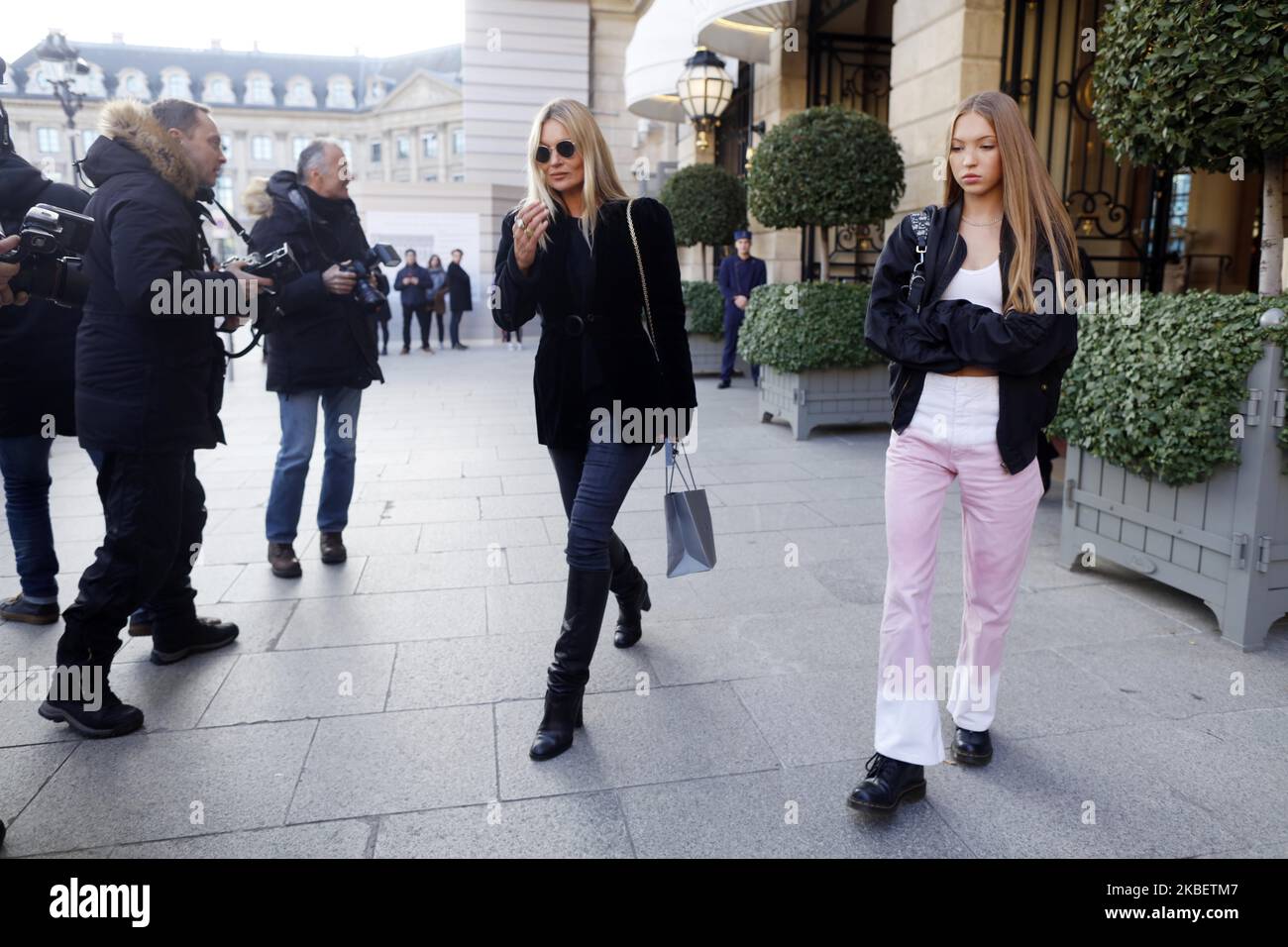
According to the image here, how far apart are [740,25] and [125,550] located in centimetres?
1076

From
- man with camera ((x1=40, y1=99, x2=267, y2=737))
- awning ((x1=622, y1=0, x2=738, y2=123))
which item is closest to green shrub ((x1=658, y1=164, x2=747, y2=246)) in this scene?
awning ((x1=622, y1=0, x2=738, y2=123))

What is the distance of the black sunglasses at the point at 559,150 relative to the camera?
2992mm

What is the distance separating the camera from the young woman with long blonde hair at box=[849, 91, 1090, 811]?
103 inches

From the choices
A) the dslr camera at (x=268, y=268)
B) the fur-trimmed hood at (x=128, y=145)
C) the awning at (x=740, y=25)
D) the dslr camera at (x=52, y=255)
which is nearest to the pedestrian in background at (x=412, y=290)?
the awning at (x=740, y=25)

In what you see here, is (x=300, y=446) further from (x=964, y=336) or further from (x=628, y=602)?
(x=964, y=336)

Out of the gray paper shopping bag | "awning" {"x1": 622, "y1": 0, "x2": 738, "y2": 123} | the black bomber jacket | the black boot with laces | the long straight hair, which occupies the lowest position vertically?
the black boot with laces

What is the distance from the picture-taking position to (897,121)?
9469 millimetres

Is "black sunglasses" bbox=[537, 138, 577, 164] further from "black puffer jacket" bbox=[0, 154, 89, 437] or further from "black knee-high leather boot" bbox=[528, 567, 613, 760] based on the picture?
"black puffer jacket" bbox=[0, 154, 89, 437]

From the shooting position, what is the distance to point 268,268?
4172 mm

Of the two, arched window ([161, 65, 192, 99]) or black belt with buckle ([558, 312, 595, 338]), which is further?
arched window ([161, 65, 192, 99])

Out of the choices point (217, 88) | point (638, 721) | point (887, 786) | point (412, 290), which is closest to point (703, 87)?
point (412, 290)

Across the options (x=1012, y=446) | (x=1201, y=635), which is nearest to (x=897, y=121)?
(x=1201, y=635)

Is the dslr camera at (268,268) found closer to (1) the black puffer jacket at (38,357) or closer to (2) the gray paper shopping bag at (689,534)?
(1) the black puffer jacket at (38,357)

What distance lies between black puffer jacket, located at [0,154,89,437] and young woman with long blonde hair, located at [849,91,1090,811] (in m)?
3.47
